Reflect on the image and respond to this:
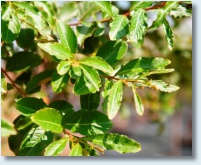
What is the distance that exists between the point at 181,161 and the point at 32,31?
2.50 feet

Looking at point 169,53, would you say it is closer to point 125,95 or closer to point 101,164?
point 125,95

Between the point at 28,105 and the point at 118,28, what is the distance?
0.36 m

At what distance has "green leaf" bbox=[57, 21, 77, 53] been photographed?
3.28 feet

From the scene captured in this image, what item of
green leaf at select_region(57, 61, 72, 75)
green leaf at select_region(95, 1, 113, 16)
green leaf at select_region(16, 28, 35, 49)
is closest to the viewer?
green leaf at select_region(57, 61, 72, 75)

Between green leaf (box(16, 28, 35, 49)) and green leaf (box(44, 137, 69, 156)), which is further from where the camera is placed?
green leaf (box(16, 28, 35, 49))

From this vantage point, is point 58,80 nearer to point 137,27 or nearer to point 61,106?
point 61,106

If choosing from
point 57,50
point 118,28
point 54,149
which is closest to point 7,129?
point 54,149

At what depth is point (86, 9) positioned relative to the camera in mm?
1343

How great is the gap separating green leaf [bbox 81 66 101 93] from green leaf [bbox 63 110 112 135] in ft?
0.48

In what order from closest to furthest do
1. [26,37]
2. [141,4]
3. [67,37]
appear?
1. [67,37]
2. [141,4]
3. [26,37]

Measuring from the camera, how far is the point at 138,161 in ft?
Result: 4.18

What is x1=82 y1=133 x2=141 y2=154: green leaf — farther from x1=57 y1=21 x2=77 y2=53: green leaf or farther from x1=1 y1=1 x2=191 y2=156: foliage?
x1=57 y1=21 x2=77 y2=53: green leaf

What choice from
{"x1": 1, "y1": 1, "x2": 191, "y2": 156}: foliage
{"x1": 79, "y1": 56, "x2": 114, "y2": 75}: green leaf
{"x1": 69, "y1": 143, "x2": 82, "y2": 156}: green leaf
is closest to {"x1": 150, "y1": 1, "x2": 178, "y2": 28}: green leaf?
{"x1": 1, "y1": 1, "x2": 191, "y2": 156}: foliage

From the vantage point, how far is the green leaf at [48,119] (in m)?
0.93
